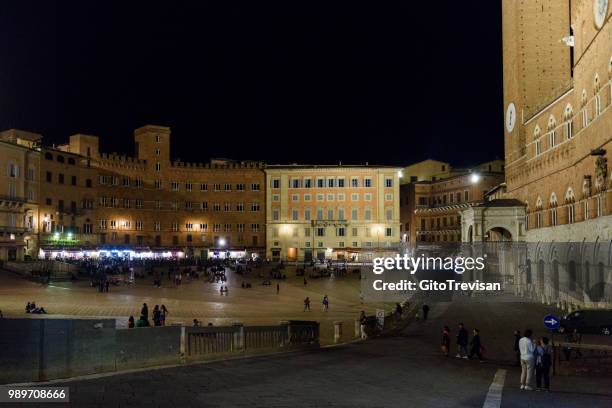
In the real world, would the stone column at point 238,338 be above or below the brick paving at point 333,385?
above

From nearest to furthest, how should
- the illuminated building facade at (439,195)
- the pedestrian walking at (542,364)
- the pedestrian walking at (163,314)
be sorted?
1. the pedestrian walking at (542,364)
2. the pedestrian walking at (163,314)
3. the illuminated building facade at (439,195)

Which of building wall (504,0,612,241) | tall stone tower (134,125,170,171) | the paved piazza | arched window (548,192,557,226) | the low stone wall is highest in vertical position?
tall stone tower (134,125,170,171)

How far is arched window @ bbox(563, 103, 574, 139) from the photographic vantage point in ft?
127

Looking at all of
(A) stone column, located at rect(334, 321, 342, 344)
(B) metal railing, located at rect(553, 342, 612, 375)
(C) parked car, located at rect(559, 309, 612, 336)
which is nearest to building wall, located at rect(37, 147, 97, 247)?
(A) stone column, located at rect(334, 321, 342, 344)

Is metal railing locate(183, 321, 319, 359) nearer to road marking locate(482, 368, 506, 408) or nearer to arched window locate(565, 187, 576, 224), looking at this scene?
road marking locate(482, 368, 506, 408)

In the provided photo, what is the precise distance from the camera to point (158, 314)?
25422 mm

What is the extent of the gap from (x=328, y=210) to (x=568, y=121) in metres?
58.1

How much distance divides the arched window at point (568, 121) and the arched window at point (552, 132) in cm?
210

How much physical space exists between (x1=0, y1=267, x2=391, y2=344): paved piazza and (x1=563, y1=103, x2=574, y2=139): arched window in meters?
16.7

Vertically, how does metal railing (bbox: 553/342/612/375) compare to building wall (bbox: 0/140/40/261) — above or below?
below

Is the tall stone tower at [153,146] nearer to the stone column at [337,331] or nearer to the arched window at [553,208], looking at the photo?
the arched window at [553,208]

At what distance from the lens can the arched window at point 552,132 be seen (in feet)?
138

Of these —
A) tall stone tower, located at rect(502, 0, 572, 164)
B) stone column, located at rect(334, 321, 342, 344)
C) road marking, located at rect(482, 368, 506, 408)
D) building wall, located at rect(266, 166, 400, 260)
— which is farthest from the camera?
building wall, located at rect(266, 166, 400, 260)

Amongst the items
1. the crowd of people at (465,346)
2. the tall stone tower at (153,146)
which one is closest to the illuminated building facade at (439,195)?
the tall stone tower at (153,146)
